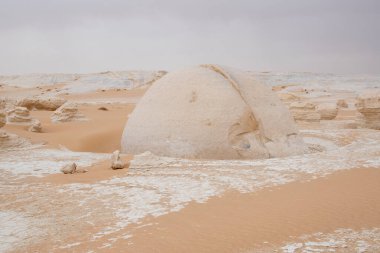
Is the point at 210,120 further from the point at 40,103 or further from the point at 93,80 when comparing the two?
the point at 93,80

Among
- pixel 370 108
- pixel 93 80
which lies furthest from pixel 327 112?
pixel 93 80

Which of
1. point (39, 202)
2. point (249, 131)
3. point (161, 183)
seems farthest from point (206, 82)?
point (39, 202)

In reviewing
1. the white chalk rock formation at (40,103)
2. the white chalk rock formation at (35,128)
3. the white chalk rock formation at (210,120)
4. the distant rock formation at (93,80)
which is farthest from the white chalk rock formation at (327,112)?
the distant rock formation at (93,80)

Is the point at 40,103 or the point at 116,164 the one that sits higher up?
the point at 40,103

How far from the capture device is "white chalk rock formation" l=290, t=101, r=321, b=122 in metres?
15.0

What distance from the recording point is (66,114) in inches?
539

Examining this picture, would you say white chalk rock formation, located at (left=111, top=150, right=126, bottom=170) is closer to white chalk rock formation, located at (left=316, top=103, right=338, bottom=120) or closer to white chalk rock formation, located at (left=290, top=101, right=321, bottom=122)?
white chalk rock formation, located at (left=290, top=101, right=321, bottom=122)

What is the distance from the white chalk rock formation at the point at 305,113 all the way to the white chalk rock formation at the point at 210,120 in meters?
8.02

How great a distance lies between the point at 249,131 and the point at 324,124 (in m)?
8.73

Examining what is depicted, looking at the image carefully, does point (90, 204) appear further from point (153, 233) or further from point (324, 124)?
point (324, 124)

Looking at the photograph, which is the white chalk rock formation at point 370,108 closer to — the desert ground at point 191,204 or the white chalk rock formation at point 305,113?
the white chalk rock formation at point 305,113

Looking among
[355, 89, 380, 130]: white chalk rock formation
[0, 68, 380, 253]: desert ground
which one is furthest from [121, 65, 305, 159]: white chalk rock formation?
[355, 89, 380, 130]: white chalk rock formation

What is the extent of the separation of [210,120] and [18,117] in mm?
6892

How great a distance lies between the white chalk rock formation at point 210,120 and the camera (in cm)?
651
